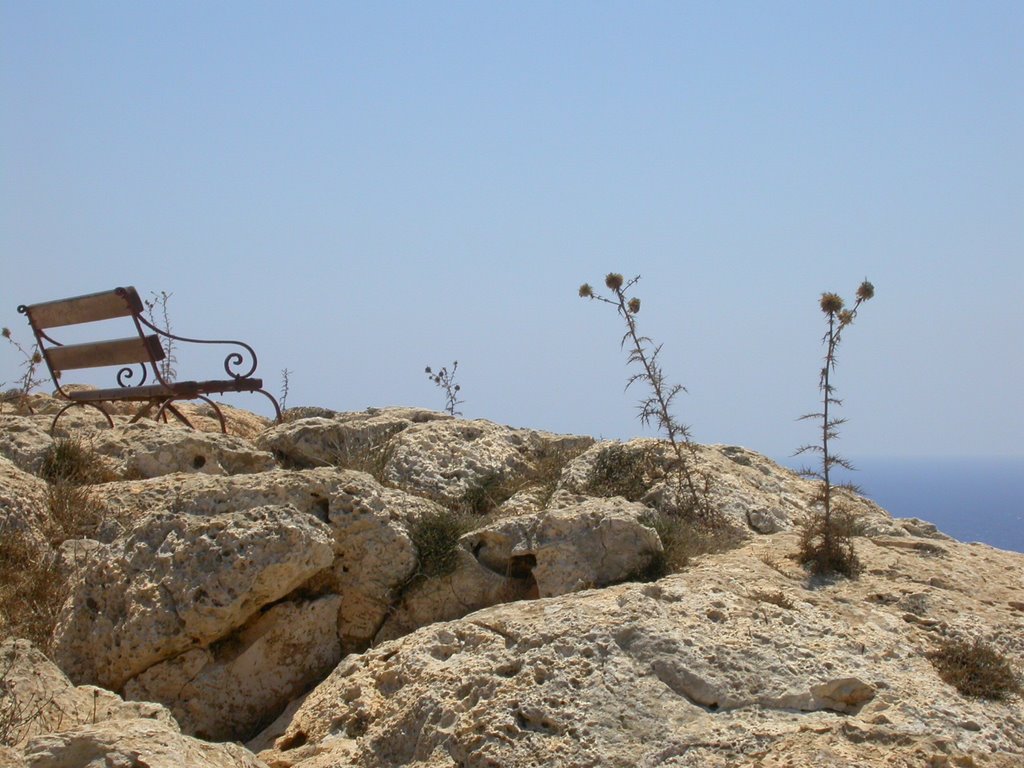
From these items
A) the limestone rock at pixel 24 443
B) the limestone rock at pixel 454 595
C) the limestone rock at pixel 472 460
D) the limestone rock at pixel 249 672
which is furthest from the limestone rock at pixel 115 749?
the limestone rock at pixel 24 443

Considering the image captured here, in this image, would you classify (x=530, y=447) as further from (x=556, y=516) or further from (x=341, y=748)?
(x=341, y=748)

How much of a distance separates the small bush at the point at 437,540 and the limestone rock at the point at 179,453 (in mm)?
1838

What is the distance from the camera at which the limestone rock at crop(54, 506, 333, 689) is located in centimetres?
593

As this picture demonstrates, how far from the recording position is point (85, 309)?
1012 centimetres

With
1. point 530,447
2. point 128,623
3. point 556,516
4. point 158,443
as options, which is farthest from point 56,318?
point 556,516

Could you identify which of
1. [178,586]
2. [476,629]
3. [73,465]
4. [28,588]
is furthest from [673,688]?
[73,465]

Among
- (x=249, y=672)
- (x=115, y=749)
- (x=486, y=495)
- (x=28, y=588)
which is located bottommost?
(x=249, y=672)

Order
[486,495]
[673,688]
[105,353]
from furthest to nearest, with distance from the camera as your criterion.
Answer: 1. [105,353]
2. [486,495]
3. [673,688]

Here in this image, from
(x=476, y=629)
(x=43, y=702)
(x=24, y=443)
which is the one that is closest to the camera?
(x=43, y=702)

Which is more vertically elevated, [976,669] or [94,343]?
[94,343]

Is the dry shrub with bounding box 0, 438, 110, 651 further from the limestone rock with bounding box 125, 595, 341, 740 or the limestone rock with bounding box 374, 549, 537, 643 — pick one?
the limestone rock with bounding box 374, 549, 537, 643

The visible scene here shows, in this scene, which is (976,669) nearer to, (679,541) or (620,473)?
(679,541)

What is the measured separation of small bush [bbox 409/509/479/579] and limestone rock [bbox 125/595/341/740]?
0.57 m

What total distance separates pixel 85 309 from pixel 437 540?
4.94 metres
